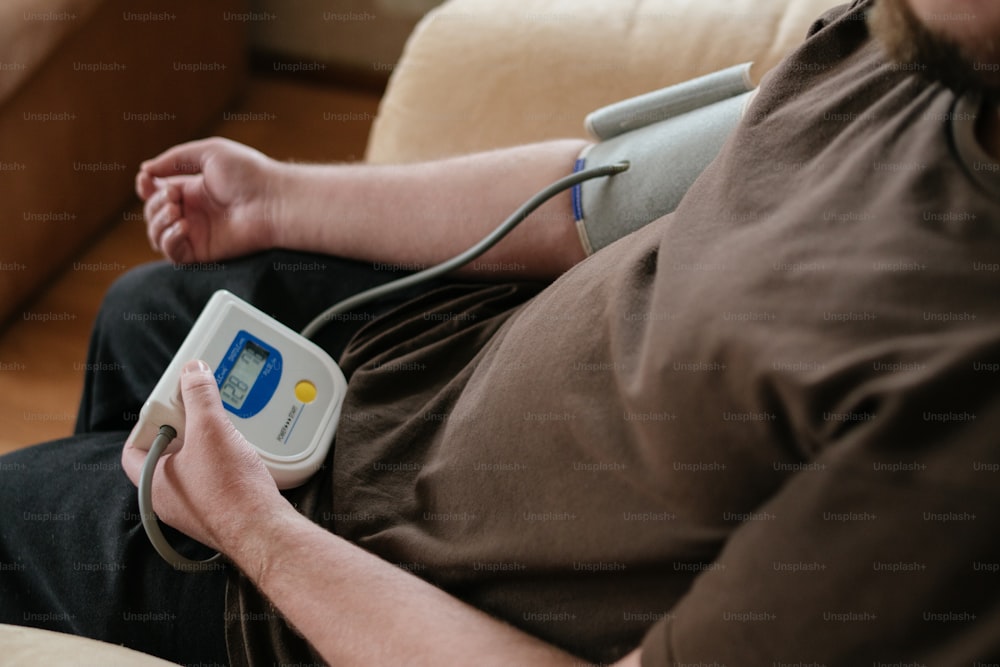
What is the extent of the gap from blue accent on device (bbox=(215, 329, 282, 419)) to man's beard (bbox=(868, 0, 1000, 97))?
568 mm

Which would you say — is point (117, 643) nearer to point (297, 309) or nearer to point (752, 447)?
point (297, 309)

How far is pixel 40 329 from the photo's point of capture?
151 cm

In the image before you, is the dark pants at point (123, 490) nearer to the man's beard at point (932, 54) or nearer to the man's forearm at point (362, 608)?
the man's forearm at point (362, 608)

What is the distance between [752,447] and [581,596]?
7.1 inches

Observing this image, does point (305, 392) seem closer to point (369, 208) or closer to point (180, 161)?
point (369, 208)

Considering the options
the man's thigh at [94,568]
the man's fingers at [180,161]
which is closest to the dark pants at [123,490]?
the man's thigh at [94,568]

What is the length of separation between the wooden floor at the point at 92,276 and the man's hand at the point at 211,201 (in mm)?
524

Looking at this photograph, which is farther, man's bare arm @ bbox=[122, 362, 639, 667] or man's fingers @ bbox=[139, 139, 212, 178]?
man's fingers @ bbox=[139, 139, 212, 178]

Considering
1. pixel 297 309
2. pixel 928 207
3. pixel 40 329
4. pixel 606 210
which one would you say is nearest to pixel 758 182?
pixel 928 207

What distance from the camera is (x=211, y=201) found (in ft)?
3.35

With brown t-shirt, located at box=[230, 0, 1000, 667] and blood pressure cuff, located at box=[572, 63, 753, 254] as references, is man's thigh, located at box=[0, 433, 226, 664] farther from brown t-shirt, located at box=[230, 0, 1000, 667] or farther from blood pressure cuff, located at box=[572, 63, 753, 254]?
blood pressure cuff, located at box=[572, 63, 753, 254]

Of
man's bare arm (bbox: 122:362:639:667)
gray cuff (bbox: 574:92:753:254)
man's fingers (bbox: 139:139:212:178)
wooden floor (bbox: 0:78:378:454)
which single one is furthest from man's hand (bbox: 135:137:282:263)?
wooden floor (bbox: 0:78:378:454)

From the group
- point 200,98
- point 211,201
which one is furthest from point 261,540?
point 200,98

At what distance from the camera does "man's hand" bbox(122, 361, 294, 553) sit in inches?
29.2
